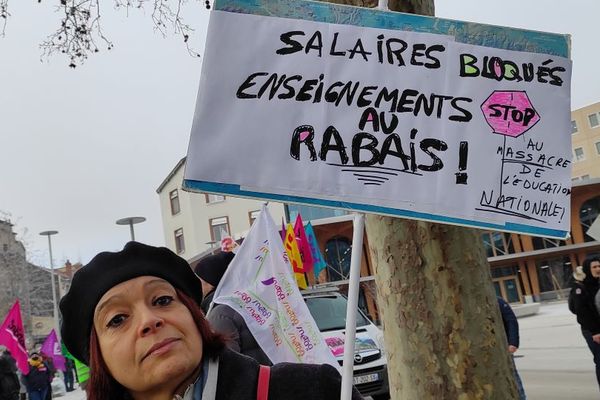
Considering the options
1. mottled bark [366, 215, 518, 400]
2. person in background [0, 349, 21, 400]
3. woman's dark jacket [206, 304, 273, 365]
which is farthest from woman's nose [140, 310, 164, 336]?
person in background [0, 349, 21, 400]

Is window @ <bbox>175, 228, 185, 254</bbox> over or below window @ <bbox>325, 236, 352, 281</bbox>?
over

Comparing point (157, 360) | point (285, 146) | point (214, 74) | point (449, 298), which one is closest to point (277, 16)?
point (214, 74)

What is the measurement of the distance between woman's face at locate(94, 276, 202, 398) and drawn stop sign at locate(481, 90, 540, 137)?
47.5 inches

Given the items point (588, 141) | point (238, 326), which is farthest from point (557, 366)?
point (588, 141)

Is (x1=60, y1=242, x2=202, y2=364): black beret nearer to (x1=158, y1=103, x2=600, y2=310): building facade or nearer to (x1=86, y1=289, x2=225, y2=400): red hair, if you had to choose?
(x1=86, y1=289, x2=225, y2=400): red hair

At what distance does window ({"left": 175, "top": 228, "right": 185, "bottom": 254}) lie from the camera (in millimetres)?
40000

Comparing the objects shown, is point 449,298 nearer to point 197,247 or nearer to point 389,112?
point 389,112

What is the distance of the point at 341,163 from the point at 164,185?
41.0 meters

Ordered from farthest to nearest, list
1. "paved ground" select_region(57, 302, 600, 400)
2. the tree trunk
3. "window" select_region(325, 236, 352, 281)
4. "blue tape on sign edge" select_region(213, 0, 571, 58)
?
"window" select_region(325, 236, 352, 281) → "paved ground" select_region(57, 302, 600, 400) → the tree trunk → "blue tape on sign edge" select_region(213, 0, 571, 58)

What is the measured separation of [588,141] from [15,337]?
62.1 m

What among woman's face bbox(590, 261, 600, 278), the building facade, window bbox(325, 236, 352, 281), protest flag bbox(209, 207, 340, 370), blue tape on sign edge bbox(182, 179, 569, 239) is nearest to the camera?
blue tape on sign edge bbox(182, 179, 569, 239)

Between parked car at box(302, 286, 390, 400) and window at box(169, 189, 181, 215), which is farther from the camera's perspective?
window at box(169, 189, 181, 215)

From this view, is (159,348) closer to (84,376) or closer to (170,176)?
(84,376)

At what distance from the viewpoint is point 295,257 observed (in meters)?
10.9
